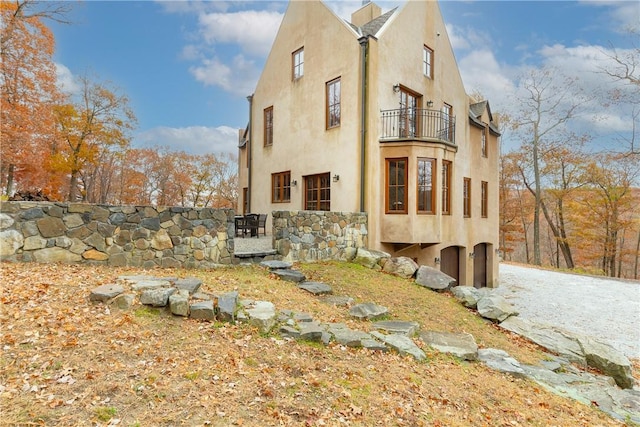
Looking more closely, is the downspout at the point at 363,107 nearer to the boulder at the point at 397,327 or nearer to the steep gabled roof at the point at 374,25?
the steep gabled roof at the point at 374,25

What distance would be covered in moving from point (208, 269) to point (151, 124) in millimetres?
22446

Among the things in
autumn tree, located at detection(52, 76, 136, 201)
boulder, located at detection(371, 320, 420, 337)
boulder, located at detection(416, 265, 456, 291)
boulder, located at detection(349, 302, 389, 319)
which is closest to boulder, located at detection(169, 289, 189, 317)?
boulder, located at detection(349, 302, 389, 319)

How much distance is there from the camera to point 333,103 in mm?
11305

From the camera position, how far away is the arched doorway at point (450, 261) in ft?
42.0

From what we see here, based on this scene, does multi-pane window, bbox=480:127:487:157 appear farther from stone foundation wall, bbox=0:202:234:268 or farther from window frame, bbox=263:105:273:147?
stone foundation wall, bbox=0:202:234:268

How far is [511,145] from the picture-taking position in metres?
25.1

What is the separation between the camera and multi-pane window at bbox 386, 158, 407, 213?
10.2m

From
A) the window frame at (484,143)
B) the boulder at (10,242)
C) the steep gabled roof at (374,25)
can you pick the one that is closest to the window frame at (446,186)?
the window frame at (484,143)

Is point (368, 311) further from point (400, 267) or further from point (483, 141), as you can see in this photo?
point (483, 141)

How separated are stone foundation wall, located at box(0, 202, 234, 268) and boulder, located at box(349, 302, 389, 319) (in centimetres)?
322

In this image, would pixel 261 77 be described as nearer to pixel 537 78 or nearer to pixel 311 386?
pixel 311 386

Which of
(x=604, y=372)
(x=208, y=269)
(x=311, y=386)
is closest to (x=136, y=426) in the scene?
(x=311, y=386)

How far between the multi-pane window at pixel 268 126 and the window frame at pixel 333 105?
345 centimetres

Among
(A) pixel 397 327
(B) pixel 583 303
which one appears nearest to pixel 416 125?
(A) pixel 397 327
